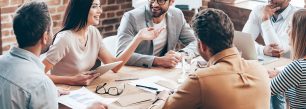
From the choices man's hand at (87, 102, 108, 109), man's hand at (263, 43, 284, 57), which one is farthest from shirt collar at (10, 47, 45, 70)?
man's hand at (263, 43, 284, 57)

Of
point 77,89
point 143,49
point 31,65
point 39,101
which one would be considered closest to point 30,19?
point 31,65

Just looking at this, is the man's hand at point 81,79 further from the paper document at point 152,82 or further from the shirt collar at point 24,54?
the shirt collar at point 24,54

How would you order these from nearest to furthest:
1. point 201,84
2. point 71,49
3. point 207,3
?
point 201,84, point 71,49, point 207,3

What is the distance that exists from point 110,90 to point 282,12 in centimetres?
169

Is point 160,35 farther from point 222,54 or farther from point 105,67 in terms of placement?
point 222,54

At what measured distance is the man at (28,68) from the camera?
2059 millimetres

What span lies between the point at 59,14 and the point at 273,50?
1.99 metres

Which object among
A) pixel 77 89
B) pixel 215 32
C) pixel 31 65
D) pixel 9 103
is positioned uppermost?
pixel 215 32

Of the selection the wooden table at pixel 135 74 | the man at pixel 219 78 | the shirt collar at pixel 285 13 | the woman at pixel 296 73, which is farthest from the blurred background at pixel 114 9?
the man at pixel 219 78

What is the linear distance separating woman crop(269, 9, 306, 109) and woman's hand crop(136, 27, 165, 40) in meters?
0.91

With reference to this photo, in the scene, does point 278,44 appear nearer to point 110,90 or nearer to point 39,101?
point 110,90

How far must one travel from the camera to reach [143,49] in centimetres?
355

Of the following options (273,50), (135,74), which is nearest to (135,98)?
(135,74)

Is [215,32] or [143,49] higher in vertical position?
[215,32]
